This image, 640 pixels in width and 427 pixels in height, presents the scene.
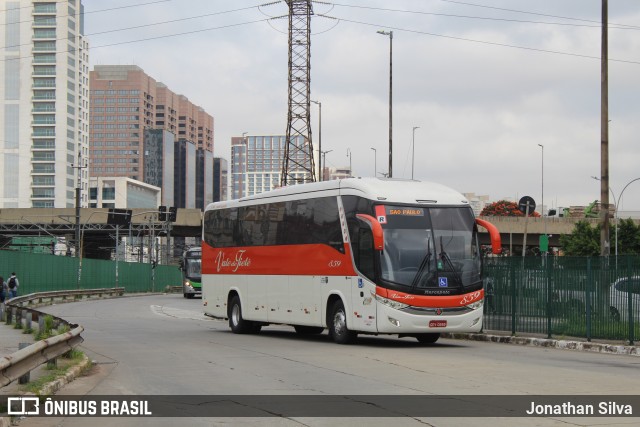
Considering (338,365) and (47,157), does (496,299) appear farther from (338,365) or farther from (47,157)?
(47,157)

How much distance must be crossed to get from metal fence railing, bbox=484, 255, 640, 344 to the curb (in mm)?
586

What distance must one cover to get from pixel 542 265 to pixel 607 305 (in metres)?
2.28

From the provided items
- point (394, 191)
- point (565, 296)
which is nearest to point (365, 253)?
point (394, 191)

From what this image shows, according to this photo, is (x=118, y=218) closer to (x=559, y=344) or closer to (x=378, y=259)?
(x=559, y=344)

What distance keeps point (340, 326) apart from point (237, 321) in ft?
18.8

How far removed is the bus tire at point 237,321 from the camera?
2645 cm

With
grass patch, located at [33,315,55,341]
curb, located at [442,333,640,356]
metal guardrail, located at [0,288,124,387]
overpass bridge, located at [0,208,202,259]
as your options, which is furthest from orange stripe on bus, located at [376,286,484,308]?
overpass bridge, located at [0,208,202,259]

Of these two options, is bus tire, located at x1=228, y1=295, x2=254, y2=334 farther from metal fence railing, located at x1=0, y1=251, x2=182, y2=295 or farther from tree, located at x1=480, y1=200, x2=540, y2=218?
tree, located at x1=480, y1=200, x2=540, y2=218

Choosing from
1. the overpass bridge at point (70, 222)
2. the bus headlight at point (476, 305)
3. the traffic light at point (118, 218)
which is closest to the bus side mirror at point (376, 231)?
the bus headlight at point (476, 305)

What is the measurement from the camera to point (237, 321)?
26594mm

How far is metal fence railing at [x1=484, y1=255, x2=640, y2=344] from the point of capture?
20703 mm

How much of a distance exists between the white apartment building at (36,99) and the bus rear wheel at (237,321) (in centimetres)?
15905

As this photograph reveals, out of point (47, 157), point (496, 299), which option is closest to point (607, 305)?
point (496, 299)

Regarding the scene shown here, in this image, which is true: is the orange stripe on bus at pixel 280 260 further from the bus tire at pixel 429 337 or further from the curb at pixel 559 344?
the curb at pixel 559 344
